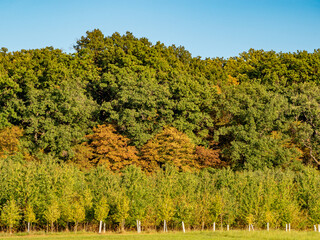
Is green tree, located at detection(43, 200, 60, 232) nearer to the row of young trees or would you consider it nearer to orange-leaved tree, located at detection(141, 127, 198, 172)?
the row of young trees

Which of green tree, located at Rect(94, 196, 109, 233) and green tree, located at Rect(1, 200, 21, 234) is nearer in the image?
green tree, located at Rect(1, 200, 21, 234)

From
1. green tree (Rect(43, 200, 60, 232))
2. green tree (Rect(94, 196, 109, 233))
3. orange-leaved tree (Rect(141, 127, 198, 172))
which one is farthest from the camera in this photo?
orange-leaved tree (Rect(141, 127, 198, 172))

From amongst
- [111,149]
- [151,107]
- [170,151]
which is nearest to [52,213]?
[111,149]

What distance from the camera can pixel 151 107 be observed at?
2753 inches

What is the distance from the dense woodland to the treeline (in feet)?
0.67

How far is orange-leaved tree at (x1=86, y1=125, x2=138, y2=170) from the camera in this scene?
6538 cm

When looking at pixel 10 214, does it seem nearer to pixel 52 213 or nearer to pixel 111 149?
pixel 52 213

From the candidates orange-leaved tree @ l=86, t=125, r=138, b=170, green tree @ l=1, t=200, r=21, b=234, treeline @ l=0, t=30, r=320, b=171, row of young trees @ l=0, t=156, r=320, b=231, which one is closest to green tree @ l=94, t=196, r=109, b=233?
row of young trees @ l=0, t=156, r=320, b=231

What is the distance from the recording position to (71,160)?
66250mm

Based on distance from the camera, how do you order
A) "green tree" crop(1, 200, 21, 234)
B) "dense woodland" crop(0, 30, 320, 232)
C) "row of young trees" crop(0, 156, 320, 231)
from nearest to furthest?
"green tree" crop(1, 200, 21, 234) < "row of young trees" crop(0, 156, 320, 231) < "dense woodland" crop(0, 30, 320, 232)

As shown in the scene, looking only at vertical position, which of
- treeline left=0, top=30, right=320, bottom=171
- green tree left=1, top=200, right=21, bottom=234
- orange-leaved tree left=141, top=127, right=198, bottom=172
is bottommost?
green tree left=1, top=200, right=21, bottom=234

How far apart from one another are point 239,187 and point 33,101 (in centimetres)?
3034

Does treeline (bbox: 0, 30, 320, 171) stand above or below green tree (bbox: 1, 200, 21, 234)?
above

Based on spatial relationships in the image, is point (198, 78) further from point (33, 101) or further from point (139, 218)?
point (139, 218)
